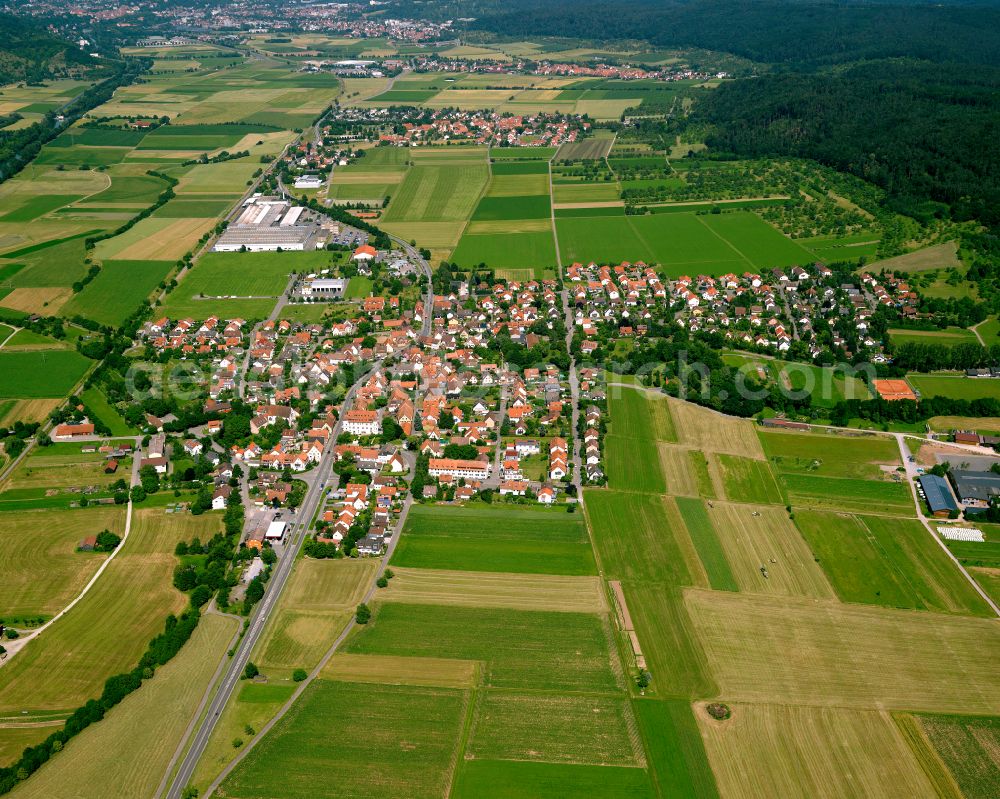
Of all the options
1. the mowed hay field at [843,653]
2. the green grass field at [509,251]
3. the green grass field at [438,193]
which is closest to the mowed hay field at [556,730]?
the mowed hay field at [843,653]

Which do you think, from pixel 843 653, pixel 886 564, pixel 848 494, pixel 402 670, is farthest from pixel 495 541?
pixel 848 494

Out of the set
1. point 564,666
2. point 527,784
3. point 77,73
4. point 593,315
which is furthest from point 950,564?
point 77,73

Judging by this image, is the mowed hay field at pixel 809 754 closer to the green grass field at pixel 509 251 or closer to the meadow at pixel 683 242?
the meadow at pixel 683 242

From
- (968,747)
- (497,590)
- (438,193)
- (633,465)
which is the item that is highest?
(438,193)

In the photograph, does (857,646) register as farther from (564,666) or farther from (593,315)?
(593,315)

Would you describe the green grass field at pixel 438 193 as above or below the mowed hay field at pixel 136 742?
above

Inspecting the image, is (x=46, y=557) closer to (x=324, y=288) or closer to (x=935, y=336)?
(x=324, y=288)
